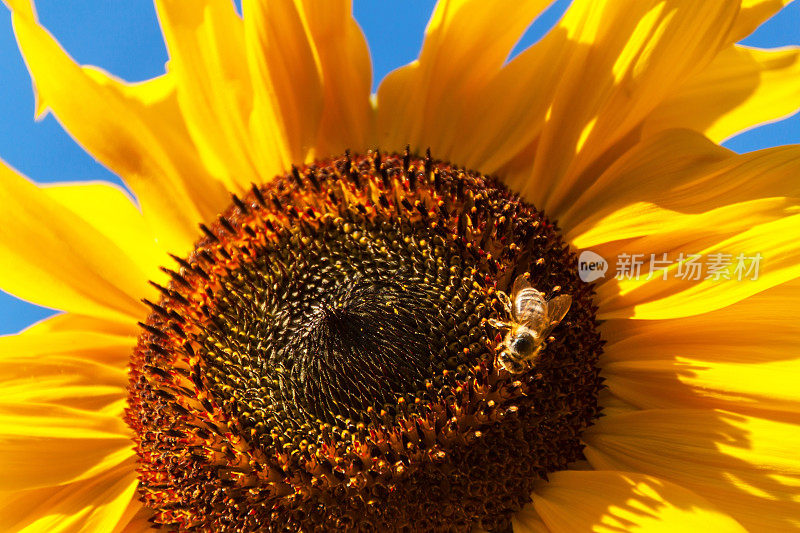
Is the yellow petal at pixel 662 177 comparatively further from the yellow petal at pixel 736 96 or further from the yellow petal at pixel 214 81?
the yellow petal at pixel 214 81

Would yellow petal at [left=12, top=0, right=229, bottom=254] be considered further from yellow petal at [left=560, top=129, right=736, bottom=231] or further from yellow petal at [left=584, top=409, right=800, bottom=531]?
yellow petal at [left=584, top=409, right=800, bottom=531]

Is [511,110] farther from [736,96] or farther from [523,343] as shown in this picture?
[523,343]

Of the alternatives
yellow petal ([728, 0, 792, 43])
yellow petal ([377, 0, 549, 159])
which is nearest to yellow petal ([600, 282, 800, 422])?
yellow petal ([728, 0, 792, 43])

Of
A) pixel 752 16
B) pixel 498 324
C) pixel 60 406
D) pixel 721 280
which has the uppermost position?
pixel 752 16

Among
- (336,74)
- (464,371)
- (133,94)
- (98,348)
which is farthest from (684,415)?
(133,94)

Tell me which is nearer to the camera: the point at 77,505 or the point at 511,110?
the point at 77,505

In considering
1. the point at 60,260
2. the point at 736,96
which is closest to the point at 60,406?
the point at 60,260

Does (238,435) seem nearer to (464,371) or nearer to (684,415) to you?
(464,371)
